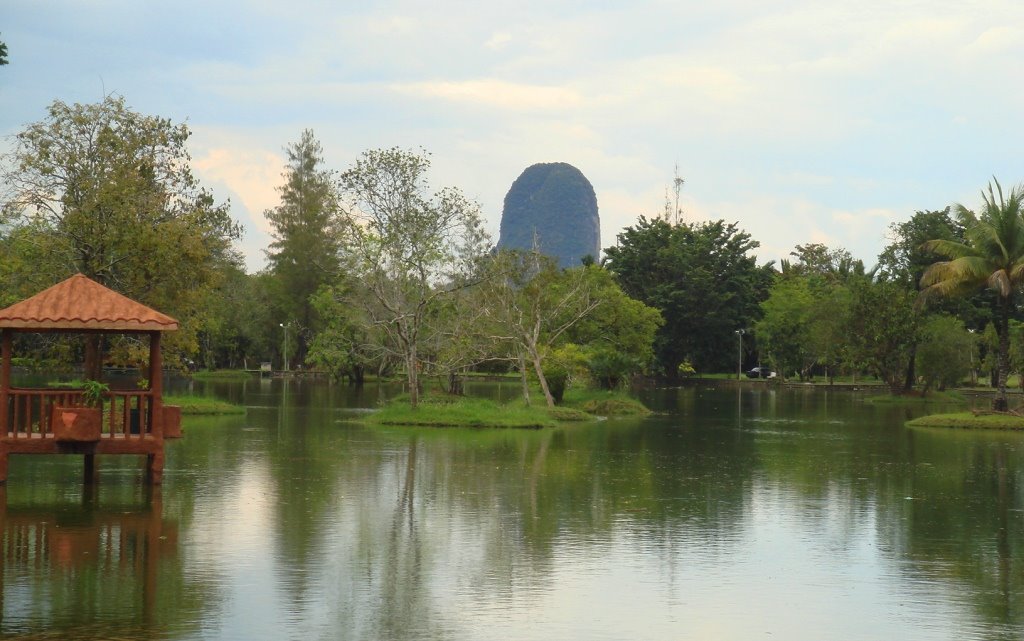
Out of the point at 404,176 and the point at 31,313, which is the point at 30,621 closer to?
the point at 31,313

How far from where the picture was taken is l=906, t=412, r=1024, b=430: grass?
43469 millimetres

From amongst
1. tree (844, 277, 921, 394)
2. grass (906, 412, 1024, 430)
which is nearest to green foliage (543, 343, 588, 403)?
grass (906, 412, 1024, 430)

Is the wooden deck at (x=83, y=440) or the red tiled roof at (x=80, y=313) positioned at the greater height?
the red tiled roof at (x=80, y=313)

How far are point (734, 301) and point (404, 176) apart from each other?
226 feet

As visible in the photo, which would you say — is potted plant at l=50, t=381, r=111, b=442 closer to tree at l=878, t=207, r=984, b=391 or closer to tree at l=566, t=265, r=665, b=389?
tree at l=566, t=265, r=665, b=389

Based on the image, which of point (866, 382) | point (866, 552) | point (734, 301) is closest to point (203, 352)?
point (734, 301)

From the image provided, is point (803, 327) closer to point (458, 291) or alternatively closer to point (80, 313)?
point (458, 291)

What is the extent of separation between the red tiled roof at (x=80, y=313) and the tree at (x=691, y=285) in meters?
83.2

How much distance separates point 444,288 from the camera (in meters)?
51.8

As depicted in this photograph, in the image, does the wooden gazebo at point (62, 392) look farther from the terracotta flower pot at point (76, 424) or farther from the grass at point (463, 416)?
the grass at point (463, 416)

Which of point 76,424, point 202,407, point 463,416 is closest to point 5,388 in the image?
point 76,424

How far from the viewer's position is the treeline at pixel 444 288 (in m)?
38.5

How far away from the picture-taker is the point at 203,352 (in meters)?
96.8

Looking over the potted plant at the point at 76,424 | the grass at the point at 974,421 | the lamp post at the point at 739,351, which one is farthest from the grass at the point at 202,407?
the lamp post at the point at 739,351
